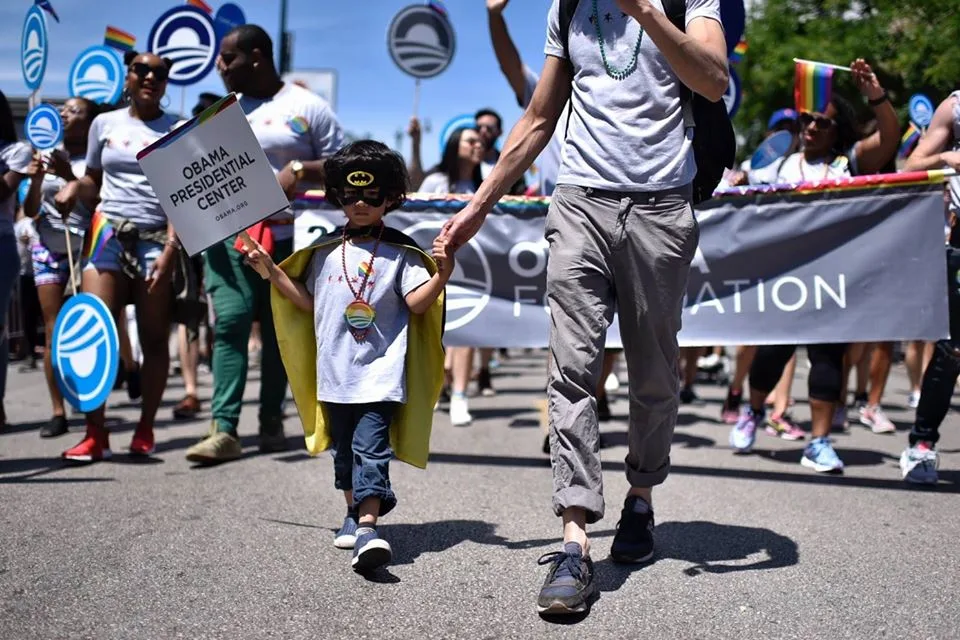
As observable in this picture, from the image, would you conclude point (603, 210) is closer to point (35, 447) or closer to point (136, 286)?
point (136, 286)

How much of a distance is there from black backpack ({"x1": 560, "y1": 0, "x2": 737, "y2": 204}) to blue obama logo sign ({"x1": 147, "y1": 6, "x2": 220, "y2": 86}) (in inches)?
180

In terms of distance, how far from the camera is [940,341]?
5246 millimetres

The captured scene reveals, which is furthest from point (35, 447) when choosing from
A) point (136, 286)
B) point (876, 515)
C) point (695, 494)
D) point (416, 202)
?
point (876, 515)

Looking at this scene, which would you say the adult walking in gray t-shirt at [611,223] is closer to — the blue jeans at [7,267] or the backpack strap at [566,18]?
the backpack strap at [566,18]

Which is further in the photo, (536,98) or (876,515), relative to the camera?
(876,515)

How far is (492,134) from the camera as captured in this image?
32.2ft

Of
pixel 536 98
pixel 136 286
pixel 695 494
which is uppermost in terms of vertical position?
pixel 536 98

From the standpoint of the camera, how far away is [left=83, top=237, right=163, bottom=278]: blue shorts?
5730 millimetres

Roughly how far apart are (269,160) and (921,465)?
12.0 ft

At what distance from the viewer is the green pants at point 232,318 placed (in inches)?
223

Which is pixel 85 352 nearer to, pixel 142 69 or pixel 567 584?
pixel 142 69

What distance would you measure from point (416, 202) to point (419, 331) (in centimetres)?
Answer: 189

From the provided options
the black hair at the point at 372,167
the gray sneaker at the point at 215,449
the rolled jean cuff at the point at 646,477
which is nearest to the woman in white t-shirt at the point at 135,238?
the gray sneaker at the point at 215,449


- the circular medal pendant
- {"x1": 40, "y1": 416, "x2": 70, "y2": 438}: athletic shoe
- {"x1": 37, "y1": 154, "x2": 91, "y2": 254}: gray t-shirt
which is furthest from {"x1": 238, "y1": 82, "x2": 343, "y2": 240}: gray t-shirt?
{"x1": 40, "y1": 416, "x2": 70, "y2": 438}: athletic shoe
